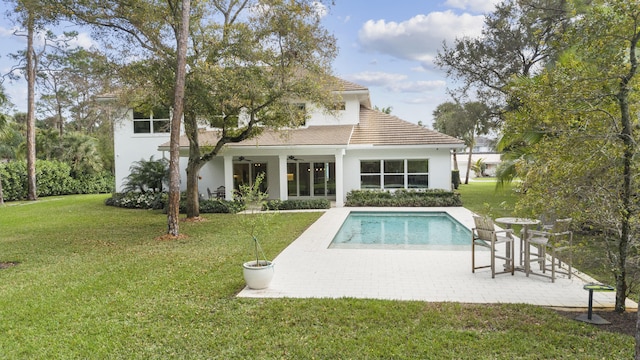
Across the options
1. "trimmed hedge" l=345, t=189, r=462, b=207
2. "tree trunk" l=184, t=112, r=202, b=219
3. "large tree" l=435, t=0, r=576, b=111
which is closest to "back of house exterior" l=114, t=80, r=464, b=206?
"trimmed hedge" l=345, t=189, r=462, b=207

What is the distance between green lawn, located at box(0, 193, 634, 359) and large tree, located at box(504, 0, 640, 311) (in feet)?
4.86

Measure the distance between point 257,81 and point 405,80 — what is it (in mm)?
24169

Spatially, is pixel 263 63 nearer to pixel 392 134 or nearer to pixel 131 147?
pixel 392 134

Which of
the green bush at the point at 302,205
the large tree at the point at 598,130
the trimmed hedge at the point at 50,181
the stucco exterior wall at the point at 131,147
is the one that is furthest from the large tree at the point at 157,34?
the trimmed hedge at the point at 50,181

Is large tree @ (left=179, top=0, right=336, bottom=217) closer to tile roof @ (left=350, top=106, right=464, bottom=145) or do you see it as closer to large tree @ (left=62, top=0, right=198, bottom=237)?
large tree @ (left=62, top=0, right=198, bottom=237)

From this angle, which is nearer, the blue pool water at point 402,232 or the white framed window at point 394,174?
the blue pool water at point 402,232

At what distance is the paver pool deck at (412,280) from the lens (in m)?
6.06

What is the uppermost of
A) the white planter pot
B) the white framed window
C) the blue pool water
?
the white framed window

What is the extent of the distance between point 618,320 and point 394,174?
15.8 meters

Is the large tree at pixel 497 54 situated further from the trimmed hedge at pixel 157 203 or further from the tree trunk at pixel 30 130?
the tree trunk at pixel 30 130

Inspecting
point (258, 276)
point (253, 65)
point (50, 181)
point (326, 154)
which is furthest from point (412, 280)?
point (50, 181)

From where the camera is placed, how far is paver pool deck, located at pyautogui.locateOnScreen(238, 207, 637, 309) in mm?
6062

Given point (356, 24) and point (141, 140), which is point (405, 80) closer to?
point (356, 24)

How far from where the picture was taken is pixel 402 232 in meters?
13.2
